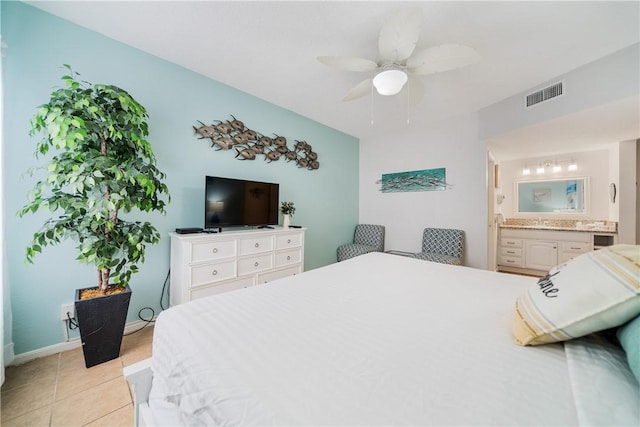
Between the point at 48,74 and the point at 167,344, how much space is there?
7.59 ft

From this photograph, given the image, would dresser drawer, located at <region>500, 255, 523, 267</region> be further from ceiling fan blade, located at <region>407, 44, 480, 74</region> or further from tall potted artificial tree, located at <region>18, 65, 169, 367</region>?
tall potted artificial tree, located at <region>18, 65, 169, 367</region>

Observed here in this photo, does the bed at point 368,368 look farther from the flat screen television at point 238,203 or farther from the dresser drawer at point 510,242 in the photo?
the dresser drawer at point 510,242

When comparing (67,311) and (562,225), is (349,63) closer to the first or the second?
(67,311)

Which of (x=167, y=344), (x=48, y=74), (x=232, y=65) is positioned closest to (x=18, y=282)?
(x=48, y=74)

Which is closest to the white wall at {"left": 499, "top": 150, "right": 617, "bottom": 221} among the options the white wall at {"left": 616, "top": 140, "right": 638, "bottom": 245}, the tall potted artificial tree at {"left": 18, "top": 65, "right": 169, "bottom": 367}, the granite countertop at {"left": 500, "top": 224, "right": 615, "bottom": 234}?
the granite countertop at {"left": 500, "top": 224, "right": 615, "bottom": 234}

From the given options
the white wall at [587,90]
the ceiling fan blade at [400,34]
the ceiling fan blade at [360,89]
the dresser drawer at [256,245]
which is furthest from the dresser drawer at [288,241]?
the white wall at [587,90]

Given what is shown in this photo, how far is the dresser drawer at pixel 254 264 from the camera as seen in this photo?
2419 mm

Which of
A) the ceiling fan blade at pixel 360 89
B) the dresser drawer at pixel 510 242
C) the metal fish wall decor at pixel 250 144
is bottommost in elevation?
the dresser drawer at pixel 510 242

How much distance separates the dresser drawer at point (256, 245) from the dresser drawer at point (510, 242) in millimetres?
4320

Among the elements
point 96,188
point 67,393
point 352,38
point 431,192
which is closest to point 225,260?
point 96,188

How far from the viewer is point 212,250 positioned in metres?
2.19

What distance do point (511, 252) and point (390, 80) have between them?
4254mm

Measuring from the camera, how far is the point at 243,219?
263 centimetres

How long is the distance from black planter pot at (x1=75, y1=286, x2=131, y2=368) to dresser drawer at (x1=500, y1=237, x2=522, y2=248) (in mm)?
5512
